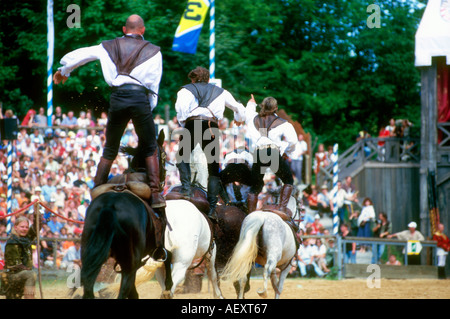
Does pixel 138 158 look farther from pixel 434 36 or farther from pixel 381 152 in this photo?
pixel 381 152

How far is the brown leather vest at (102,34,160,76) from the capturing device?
8375mm

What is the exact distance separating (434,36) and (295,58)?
13326 mm

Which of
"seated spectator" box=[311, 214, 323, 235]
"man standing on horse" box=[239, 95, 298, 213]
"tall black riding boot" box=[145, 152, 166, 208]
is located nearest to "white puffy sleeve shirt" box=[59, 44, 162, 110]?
"tall black riding boot" box=[145, 152, 166, 208]

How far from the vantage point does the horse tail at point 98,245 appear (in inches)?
292

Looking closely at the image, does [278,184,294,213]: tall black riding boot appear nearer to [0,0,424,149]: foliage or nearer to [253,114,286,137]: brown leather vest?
[253,114,286,137]: brown leather vest

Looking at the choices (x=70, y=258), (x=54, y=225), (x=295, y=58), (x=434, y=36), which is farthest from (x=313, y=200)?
(x=295, y=58)

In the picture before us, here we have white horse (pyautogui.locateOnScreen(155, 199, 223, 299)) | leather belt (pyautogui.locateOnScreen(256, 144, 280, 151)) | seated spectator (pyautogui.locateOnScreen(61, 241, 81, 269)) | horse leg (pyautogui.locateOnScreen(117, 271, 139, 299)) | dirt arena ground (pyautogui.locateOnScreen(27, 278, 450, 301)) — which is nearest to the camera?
horse leg (pyautogui.locateOnScreen(117, 271, 139, 299))

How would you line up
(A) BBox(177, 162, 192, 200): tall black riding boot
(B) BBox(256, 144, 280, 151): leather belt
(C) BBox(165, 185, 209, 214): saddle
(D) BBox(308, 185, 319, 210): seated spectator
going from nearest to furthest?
1. (C) BBox(165, 185, 209, 214): saddle
2. (A) BBox(177, 162, 192, 200): tall black riding boot
3. (B) BBox(256, 144, 280, 151): leather belt
4. (D) BBox(308, 185, 319, 210): seated spectator

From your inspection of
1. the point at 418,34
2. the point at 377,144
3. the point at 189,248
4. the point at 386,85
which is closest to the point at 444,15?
the point at 418,34

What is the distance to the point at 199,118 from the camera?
1080cm

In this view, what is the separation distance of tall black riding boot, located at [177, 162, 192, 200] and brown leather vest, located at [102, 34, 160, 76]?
9.00 feet

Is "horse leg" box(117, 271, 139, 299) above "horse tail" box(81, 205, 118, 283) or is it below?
below

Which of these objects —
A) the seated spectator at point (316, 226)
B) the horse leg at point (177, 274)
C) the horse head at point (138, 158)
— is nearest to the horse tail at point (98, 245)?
the horse head at point (138, 158)

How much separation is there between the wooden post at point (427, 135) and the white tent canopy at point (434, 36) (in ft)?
1.25
